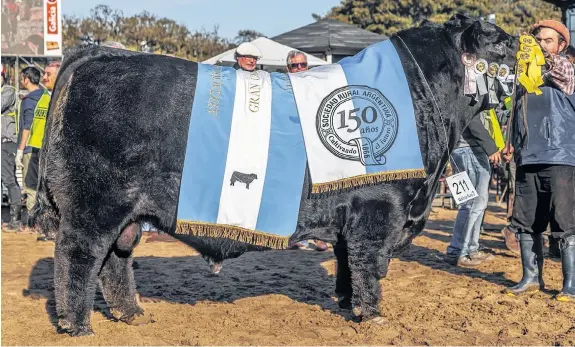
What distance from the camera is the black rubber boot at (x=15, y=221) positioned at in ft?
32.8

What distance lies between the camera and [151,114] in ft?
15.1

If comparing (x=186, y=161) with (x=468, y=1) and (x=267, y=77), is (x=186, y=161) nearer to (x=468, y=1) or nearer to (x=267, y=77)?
(x=267, y=77)

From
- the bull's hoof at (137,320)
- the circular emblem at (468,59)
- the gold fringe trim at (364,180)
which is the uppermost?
the circular emblem at (468,59)

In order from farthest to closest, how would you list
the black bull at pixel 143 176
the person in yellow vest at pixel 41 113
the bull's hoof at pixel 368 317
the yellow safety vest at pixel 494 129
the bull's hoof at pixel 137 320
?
the person in yellow vest at pixel 41 113, the yellow safety vest at pixel 494 129, the bull's hoof at pixel 137 320, the bull's hoof at pixel 368 317, the black bull at pixel 143 176

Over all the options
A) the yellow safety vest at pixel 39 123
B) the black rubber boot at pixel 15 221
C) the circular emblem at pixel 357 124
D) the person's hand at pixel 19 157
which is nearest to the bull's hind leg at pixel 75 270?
the circular emblem at pixel 357 124

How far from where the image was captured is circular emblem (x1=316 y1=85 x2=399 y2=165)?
475 centimetres

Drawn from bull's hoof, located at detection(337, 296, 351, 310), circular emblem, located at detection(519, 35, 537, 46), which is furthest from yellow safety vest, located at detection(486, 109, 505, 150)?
bull's hoof, located at detection(337, 296, 351, 310)

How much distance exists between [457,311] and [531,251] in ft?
3.62

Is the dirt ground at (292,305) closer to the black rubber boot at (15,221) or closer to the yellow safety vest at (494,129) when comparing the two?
the yellow safety vest at (494,129)

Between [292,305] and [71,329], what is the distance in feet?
6.05

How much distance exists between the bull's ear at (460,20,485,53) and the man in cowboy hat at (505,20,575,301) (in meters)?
0.77

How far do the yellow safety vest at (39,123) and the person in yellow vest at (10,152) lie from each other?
5.29 ft

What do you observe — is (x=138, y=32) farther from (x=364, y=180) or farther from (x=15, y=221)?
(x=364, y=180)

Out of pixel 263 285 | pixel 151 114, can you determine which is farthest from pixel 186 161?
pixel 263 285
